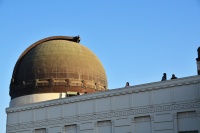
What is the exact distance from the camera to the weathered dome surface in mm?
43844

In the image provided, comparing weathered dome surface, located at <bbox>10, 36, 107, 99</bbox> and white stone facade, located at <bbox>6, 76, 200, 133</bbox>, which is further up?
weathered dome surface, located at <bbox>10, 36, 107, 99</bbox>

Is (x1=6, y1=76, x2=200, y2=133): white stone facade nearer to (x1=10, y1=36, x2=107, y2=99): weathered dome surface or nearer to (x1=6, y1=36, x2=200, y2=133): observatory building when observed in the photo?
(x1=6, y1=36, x2=200, y2=133): observatory building

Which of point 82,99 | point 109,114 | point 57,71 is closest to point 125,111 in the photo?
point 109,114

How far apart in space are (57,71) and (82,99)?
8.95 metres

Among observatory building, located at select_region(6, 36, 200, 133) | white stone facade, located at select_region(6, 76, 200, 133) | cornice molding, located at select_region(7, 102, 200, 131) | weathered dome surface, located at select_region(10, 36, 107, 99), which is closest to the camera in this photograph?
white stone facade, located at select_region(6, 76, 200, 133)

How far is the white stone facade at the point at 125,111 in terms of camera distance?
30672mm

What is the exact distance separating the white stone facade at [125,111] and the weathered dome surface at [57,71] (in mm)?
4737

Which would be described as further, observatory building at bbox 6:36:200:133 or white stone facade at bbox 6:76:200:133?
observatory building at bbox 6:36:200:133

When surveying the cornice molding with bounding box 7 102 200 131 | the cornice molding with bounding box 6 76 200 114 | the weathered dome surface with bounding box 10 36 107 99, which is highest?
the weathered dome surface with bounding box 10 36 107 99

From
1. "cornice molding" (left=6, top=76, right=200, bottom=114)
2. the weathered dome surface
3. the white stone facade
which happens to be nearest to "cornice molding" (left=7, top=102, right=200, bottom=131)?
the white stone facade

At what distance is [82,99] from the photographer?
36188 mm

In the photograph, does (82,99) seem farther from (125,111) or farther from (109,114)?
(125,111)

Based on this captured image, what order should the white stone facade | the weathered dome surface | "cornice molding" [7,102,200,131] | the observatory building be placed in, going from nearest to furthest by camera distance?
the white stone facade, "cornice molding" [7,102,200,131], the observatory building, the weathered dome surface

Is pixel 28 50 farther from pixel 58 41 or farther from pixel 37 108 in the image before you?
pixel 37 108
